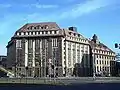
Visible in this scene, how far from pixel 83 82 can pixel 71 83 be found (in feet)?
29.4

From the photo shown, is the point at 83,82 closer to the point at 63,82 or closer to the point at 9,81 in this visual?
the point at 63,82

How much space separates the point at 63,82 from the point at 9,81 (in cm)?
2390

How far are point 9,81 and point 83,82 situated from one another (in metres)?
33.7

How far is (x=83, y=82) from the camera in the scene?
164m

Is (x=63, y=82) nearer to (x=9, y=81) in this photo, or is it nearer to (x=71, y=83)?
(x=71, y=83)

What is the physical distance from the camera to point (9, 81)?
158000 mm

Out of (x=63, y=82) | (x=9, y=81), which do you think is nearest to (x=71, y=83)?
(x=63, y=82)

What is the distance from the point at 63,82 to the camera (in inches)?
6284

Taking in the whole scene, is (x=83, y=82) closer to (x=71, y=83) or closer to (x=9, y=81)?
(x=71, y=83)

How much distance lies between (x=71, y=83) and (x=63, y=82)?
4.16m

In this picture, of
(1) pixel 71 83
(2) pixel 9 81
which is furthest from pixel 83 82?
(2) pixel 9 81
